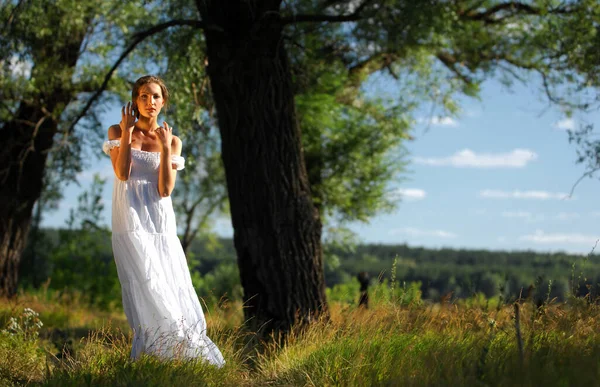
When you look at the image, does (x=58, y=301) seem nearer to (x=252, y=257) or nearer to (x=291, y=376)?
(x=252, y=257)

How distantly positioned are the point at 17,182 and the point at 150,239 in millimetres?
9022

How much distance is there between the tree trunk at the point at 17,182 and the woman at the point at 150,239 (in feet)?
27.6

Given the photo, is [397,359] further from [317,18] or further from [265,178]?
[317,18]

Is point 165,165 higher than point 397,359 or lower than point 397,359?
higher

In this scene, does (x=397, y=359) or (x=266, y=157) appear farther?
(x=266, y=157)

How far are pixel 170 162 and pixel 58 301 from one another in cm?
1082

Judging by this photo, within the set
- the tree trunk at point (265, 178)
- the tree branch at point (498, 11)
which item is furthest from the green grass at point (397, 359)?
the tree branch at point (498, 11)

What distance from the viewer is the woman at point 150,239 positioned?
6207 millimetres

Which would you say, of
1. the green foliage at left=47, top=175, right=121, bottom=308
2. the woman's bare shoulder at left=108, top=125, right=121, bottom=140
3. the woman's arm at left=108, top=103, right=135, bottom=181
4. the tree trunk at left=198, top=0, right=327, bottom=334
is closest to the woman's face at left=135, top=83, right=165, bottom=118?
the woman's arm at left=108, top=103, right=135, bottom=181

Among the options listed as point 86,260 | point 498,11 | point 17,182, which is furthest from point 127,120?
point 86,260

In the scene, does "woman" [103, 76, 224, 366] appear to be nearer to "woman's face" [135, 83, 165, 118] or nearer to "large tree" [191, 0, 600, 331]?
"woman's face" [135, 83, 165, 118]

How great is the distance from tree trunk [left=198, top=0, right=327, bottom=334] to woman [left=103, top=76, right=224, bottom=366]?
8.12 ft

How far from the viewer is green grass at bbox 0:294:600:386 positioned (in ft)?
16.1

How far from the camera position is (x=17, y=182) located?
46.4ft
